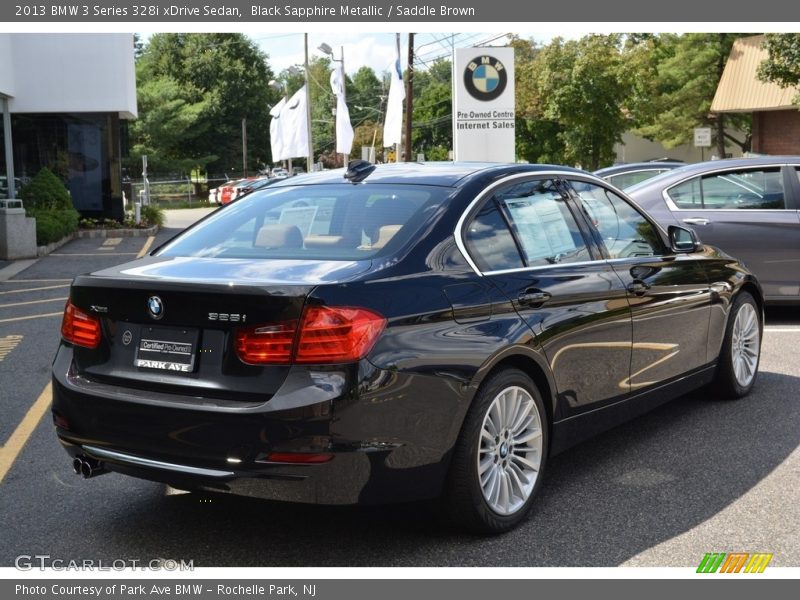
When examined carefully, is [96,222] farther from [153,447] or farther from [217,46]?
[217,46]

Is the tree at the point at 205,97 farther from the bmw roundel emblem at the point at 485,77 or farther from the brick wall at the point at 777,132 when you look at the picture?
the bmw roundel emblem at the point at 485,77

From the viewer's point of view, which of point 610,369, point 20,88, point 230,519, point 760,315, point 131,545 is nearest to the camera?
point 131,545

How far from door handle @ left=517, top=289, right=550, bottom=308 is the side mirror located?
5.63 feet

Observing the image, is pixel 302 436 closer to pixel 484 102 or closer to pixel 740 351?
pixel 740 351

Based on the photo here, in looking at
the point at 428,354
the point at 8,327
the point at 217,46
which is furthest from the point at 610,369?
the point at 217,46

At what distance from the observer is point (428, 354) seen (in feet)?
13.1

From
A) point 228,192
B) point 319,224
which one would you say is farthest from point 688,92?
point 319,224

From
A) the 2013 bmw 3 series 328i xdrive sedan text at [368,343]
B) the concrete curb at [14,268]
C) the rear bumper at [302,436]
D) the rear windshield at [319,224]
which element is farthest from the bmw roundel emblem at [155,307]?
the concrete curb at [14,268]

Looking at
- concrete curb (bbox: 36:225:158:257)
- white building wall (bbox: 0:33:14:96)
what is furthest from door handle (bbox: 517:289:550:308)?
white building wall (bbox: 0:33:14:96)

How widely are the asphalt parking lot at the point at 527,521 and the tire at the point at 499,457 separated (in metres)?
0.11

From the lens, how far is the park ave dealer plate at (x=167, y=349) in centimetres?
393

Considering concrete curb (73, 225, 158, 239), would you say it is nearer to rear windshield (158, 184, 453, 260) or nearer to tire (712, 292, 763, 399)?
tire (712, 292, 763, 399)

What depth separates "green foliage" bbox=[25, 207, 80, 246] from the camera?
19.5 m

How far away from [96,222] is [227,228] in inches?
816
